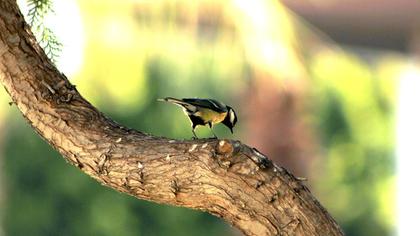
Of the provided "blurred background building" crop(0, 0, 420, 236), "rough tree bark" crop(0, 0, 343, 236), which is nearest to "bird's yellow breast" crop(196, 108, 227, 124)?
"rough tree bark" crop(0, 0, 343, 236)

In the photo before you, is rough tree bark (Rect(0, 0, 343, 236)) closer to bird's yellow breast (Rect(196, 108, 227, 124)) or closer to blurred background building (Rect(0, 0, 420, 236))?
bird's yellow breast (Rect(196, 108, 227, 124))

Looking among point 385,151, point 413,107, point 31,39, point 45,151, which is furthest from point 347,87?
point 31,39

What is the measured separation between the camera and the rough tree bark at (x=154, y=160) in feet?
8.69

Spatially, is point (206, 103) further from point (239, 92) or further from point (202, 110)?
point (239, 92)

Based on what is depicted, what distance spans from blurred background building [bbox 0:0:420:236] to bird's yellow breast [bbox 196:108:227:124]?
0.56 metres

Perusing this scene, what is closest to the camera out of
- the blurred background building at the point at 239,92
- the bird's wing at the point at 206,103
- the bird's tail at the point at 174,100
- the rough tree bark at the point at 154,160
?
the rough tree bark at the point at 154,160

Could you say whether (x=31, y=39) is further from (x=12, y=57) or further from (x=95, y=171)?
(x=95, y=171)

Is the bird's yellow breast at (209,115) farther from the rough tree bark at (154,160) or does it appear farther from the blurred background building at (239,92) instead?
the blurred background building at (239,92)

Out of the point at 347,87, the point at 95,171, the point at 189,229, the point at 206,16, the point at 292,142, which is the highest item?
the point at 95,171

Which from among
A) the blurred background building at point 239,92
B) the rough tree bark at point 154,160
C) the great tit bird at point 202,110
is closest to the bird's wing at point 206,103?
the great tit bird at point 202,110

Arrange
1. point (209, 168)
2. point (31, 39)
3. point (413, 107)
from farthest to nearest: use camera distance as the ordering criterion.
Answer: point (413, 107), point (31, 39), point (209, 168)

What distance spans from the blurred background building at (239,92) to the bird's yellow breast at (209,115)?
22.0 inches

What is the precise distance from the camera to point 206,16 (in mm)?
5969

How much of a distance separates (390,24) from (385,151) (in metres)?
0.99
